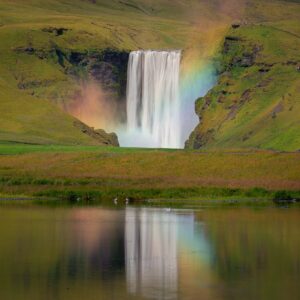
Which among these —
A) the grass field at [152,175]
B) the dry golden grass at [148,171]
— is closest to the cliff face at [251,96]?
the dry golden grass at [148,171]

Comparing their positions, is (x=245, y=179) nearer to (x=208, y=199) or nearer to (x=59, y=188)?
(x=208, y=199)

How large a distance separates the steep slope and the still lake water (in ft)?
280

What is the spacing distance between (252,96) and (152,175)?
82.2 m

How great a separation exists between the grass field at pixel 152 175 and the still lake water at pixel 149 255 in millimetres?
16176

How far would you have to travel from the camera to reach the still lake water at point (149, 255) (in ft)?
154

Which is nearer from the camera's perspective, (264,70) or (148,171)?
(148,171)

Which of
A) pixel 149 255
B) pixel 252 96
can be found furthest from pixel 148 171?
pixel 252 96

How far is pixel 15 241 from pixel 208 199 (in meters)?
36.6

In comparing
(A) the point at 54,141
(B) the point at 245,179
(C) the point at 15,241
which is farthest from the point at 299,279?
(A) the point at 54,141

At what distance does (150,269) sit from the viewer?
52.9 meters

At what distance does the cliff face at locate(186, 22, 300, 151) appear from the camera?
167875 millimetres

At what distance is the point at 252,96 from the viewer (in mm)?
186250

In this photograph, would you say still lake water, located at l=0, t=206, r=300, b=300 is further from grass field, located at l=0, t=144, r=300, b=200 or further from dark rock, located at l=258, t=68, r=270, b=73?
dark rock, located at l=258, t=68, r=270, b=73

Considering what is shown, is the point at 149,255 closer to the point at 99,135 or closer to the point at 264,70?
the point at 99,135
